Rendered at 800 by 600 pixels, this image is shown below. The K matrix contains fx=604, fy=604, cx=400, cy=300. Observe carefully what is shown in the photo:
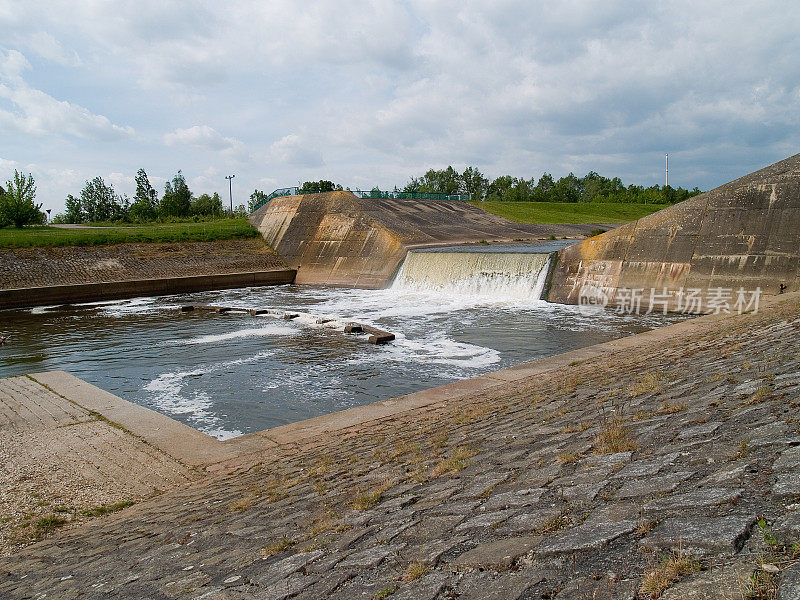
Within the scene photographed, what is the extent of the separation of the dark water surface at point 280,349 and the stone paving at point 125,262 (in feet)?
14.9

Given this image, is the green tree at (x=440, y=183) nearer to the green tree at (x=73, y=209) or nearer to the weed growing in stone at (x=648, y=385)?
the green tree at (x=73, y=209)

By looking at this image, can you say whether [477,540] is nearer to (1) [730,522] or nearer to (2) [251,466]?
(1) [730,522]

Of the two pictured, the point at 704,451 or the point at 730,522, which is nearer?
the point at 730,522

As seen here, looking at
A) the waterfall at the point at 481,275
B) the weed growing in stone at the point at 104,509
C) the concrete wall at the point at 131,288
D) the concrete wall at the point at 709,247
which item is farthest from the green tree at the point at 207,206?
the weed growing in stone at the point at 104,509

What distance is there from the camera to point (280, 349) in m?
15.5

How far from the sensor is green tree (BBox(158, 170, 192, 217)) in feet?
215

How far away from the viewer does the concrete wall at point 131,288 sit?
25969 millimetres

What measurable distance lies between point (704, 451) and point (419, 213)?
38621 millimetres

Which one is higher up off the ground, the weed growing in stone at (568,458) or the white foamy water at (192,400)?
the weed growing in stone at (568,458)

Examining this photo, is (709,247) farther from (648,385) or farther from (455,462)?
(455,462)

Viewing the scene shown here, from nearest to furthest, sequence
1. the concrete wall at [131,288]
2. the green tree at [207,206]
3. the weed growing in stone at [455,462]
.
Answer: the weed growing in stone at [455,462]
the concrete wall at [131,288]
the green tree at [207,206]

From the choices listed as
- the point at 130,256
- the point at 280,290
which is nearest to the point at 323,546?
the point at 280,290

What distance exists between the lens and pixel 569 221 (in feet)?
165

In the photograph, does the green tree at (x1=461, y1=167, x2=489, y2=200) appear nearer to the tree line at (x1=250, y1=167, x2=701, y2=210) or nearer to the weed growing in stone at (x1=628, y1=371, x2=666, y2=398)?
the tree line at (x1=250, y1=167, x2=701, y2=210)
